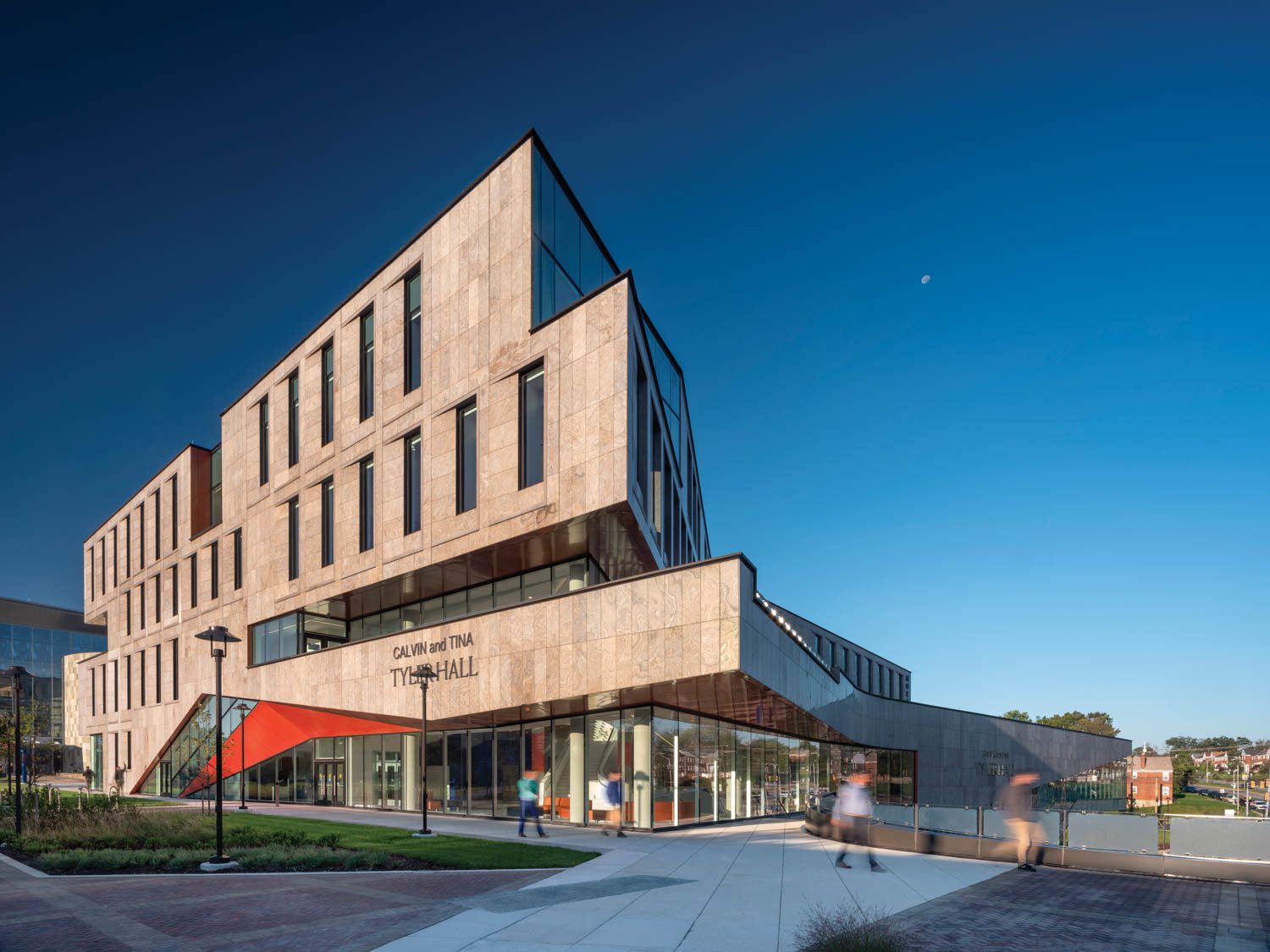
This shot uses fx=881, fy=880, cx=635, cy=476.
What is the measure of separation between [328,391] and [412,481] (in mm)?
8926

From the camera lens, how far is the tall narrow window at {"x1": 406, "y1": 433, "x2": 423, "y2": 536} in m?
32.2

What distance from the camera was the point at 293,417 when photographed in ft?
135

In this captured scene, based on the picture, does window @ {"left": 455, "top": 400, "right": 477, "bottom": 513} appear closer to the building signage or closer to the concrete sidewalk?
the building signage

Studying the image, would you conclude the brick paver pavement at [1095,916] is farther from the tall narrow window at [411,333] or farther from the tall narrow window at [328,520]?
the tall narrow window at [328,520]

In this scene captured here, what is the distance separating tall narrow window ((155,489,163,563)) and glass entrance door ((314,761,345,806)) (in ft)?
80.0

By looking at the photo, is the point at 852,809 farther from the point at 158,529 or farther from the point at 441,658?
the point at 158,529

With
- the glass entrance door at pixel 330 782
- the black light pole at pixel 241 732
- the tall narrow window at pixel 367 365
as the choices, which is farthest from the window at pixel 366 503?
the black light pole at pixel 241 732

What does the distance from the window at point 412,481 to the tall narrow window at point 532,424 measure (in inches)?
234

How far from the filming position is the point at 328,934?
37.7 ft

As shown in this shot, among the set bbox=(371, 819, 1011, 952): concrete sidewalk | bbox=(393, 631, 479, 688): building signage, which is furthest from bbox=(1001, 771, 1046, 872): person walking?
bbox=(393, 631, 479, 688): building signage

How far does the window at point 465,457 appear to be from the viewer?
29719 millimetres

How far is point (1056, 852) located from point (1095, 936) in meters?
6.95

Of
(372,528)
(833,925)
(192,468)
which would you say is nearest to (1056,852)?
(833,925)

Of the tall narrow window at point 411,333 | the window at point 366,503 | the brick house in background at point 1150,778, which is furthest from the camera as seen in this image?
the brick house in background at point 1150,778
